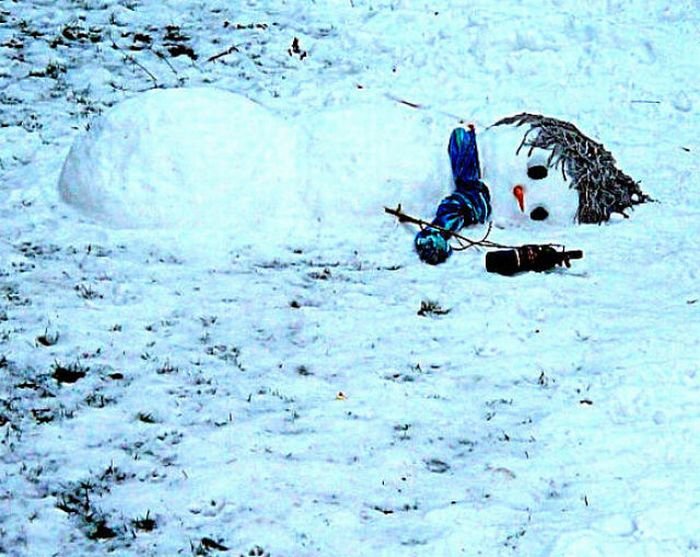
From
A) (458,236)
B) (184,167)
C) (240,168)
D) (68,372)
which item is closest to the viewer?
(68,372)

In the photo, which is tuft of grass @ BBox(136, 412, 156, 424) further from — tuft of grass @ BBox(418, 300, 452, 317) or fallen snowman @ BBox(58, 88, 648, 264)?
fallen snowman @ BBox(58, 88, 648, 264)

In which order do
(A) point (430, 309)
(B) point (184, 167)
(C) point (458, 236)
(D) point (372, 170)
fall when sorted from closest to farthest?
(A) point (430, 309) < (C) point (458, 236) < (B) point (184, 167) < (D) point (372, 170)

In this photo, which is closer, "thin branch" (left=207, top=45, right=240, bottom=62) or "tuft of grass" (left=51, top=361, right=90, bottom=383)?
"tuft of grass" (left=51, top=361, right=90, bottom=383)

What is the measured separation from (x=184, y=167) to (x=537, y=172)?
7.51 ft

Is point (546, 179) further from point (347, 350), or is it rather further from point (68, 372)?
point (68, 372)

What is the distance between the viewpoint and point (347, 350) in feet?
18.9

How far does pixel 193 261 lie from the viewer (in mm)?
6828

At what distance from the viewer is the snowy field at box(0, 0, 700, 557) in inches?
169

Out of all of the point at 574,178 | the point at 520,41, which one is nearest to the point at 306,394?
the point at 574,178

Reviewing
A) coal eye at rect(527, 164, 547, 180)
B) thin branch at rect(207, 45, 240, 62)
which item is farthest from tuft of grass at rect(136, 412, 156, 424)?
thin branch at rect(207, 45, 240, 62)

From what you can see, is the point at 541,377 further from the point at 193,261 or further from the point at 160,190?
the point at 160,190

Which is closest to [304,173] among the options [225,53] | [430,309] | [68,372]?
[430,309]

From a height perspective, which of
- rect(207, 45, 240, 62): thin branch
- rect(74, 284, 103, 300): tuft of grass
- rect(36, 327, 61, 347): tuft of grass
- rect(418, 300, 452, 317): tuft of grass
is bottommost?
rect(207, 45, 240, 62): thin branch

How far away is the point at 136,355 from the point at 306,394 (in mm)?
933
